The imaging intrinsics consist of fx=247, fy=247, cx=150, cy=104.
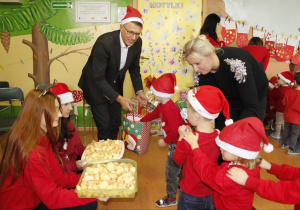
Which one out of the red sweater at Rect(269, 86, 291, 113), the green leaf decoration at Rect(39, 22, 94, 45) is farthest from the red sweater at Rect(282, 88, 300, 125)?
the green leaf decoration at Rect(39, 22, 94, 45)

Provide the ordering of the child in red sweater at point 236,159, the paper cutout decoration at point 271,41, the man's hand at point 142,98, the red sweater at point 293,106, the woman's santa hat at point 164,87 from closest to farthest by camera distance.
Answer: the child in red sweater at point 236,159
the woman's santa hat at point 164,87
the man's hand at point 142,98
the red sweater at point 293,106
the paper cutout decoration at point 271,41

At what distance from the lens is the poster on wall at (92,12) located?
12.5 feet

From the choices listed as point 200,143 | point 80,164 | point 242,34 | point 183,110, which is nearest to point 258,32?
point 242,34

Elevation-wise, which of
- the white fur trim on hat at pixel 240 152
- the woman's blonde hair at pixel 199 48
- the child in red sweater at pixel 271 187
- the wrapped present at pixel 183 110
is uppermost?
the woman's blonde hair at pixel 199 48

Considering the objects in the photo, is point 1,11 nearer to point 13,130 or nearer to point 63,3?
point 63,3

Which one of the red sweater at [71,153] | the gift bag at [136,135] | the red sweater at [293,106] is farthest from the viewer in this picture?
the red sweater at [293,106]

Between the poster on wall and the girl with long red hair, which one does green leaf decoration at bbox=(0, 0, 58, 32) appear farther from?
the girl with long red hair

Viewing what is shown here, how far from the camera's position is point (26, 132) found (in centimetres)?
136

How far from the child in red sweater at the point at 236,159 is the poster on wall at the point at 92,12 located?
311 cm

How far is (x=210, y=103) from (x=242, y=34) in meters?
3.09

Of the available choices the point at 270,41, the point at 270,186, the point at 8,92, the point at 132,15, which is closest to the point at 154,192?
the point at 270,186

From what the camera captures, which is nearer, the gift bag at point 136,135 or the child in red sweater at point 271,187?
the child in red sweater at point 271,187

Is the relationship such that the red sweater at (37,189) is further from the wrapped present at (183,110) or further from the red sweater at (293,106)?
the red sweater at (293,106)

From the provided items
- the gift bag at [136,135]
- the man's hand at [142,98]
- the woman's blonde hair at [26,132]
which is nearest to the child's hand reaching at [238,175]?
the woman's blonde hair at [26,132]
